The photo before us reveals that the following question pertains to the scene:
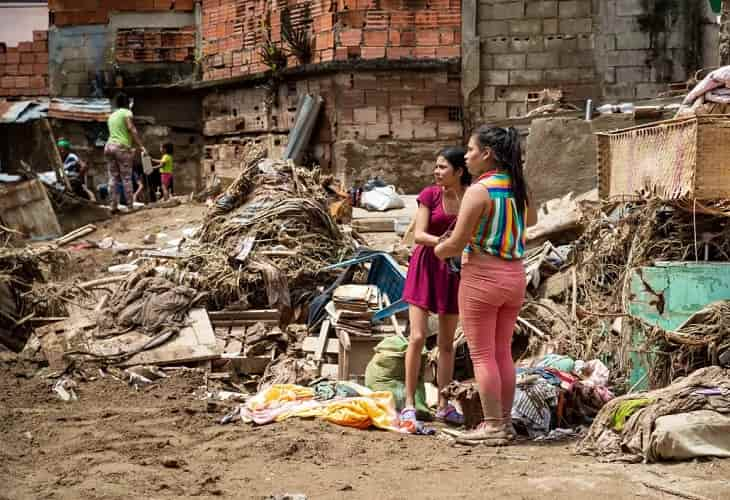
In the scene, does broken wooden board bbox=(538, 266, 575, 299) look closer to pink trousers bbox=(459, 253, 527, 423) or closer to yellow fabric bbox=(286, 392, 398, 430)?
yellow fabric bbox=(286, 392, 398, 430)

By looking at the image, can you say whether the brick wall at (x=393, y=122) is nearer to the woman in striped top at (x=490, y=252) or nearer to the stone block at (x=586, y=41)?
the stone block at (x=586, y=41)

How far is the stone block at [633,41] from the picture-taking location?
60.7ft

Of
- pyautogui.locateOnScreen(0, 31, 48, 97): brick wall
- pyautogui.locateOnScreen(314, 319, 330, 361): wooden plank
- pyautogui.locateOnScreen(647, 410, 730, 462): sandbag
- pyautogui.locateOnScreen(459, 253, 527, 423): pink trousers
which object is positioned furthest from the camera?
pyautogui.locateOnScreen(0, 31, 48, 97): brick wall

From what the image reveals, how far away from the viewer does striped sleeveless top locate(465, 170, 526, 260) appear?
6.09m

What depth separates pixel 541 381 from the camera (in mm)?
6812

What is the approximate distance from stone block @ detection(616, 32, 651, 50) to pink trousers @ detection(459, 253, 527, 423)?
13347 millimetres

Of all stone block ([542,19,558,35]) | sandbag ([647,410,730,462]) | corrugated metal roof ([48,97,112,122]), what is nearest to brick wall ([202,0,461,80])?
stone block ([542,19,558,35])

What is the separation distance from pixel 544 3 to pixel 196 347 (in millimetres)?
11711

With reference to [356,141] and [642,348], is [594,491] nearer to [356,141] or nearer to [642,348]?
[642,348]

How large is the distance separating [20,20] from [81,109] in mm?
10085

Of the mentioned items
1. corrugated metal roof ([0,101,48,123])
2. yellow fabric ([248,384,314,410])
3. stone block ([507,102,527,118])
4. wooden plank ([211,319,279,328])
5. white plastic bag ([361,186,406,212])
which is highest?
corrugated metal roof ([0,101,48,123])

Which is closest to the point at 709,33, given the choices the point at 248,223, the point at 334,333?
the point at 248,223

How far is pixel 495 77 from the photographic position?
18.7 meters

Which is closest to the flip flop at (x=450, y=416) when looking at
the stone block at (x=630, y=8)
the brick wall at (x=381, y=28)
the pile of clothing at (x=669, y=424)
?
the pile of clothing at (x=669, y=424)
